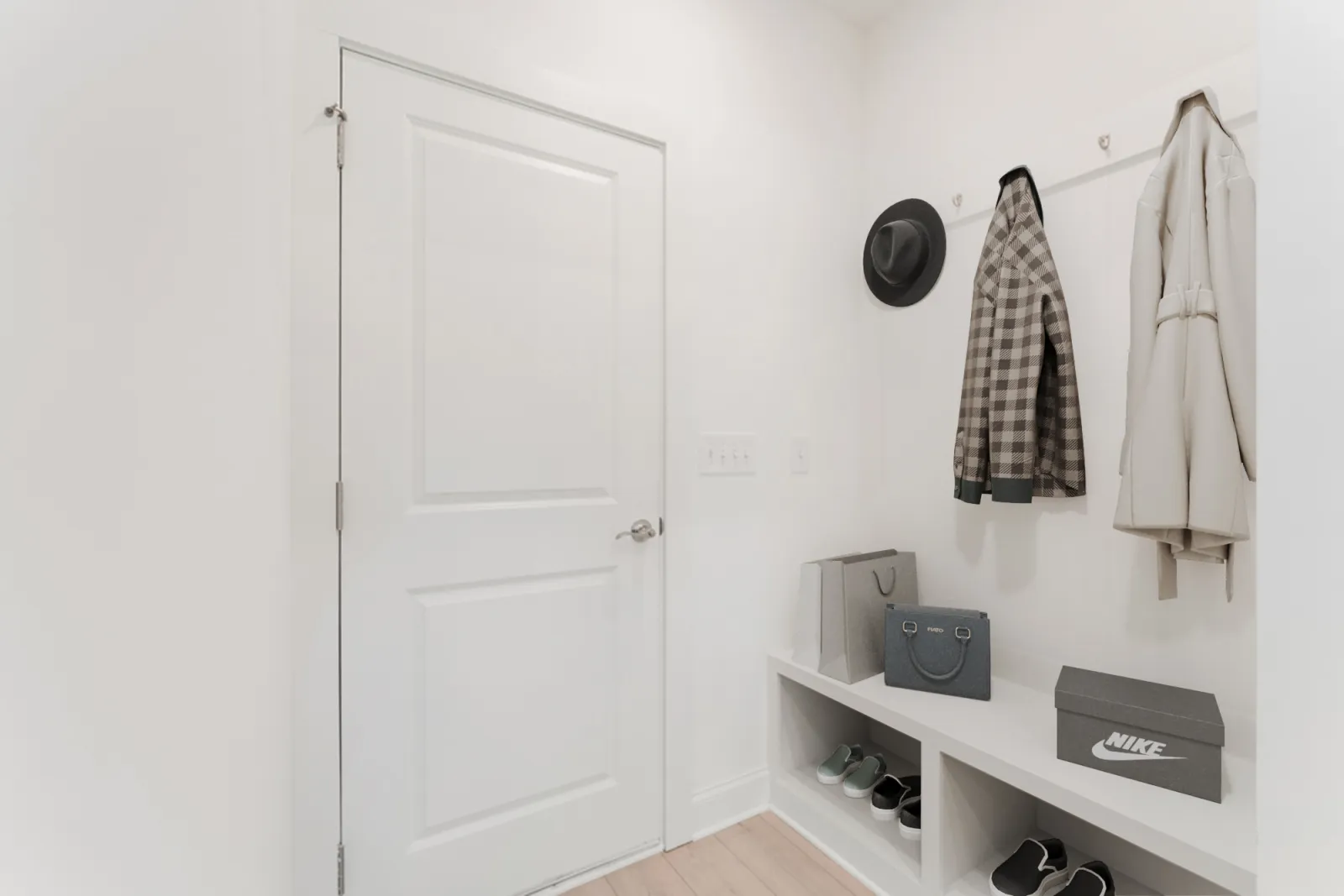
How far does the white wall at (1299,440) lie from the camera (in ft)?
1.51

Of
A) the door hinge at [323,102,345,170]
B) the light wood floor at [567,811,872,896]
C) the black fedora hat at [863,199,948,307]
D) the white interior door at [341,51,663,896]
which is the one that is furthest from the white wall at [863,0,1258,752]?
the door hinge at [323,102,345,170]

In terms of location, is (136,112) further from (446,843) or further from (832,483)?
(832,483)

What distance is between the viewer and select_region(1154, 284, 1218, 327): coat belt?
3.72 feet

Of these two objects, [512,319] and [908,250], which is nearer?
[512,319]

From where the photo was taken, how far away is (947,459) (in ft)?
5.93

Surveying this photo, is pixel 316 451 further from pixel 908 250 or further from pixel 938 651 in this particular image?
pixel 908 250

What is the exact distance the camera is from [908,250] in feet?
6.07

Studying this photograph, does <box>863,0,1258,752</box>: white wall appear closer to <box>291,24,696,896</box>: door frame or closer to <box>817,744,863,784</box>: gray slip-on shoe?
<box>817,744,863,784</box>: gray slip-on shoe

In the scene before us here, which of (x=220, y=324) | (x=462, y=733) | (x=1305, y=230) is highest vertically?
(x=1305, y=230)

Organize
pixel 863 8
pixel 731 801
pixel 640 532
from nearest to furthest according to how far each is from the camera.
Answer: pixel 640 532 → pixel 731 801 → pixel 863 8

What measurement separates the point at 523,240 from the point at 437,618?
34.7 inches

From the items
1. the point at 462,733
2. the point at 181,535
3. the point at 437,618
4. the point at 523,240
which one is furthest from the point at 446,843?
the point at 181,535

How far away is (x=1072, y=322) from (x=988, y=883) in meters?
1.31

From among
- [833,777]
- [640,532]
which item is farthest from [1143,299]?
[833,777]
